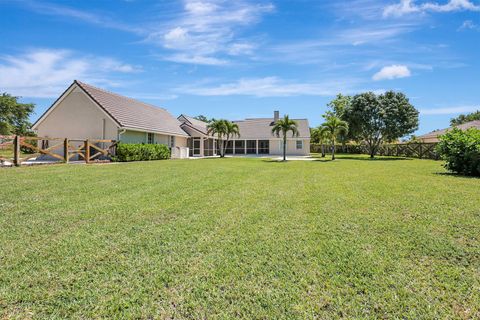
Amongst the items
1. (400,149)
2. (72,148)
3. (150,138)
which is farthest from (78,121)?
(400,149)

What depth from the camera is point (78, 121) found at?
21484 mm

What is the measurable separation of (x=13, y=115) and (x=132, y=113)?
1287 inches

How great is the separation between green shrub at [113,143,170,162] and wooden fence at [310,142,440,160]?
24749 mm

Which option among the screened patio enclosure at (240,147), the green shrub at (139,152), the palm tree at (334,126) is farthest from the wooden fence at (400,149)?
the green shrub at (139,152)

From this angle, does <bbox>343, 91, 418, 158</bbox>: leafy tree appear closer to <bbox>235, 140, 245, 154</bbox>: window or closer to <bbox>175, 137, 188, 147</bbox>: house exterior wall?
<bbox>235, 140, 245, 154</bbox>: window

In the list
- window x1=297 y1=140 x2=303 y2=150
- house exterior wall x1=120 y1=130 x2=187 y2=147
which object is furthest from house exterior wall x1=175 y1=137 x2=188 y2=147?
window x1=297 y1=140 x2=303 y2=150

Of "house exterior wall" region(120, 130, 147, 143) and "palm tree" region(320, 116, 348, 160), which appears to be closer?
"house exterior wall" region(120, 130, 147, 143)

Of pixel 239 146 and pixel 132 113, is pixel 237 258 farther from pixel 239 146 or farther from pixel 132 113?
pixel 239 146

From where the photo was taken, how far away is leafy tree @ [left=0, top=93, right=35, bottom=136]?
40.6m

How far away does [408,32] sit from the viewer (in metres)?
12.4

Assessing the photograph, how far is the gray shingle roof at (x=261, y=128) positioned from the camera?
37844 millimetres

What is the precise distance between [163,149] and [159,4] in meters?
15.1

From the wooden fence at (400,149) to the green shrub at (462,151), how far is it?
13.1 m

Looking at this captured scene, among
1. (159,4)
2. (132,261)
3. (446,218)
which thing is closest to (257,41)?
(159,4)
